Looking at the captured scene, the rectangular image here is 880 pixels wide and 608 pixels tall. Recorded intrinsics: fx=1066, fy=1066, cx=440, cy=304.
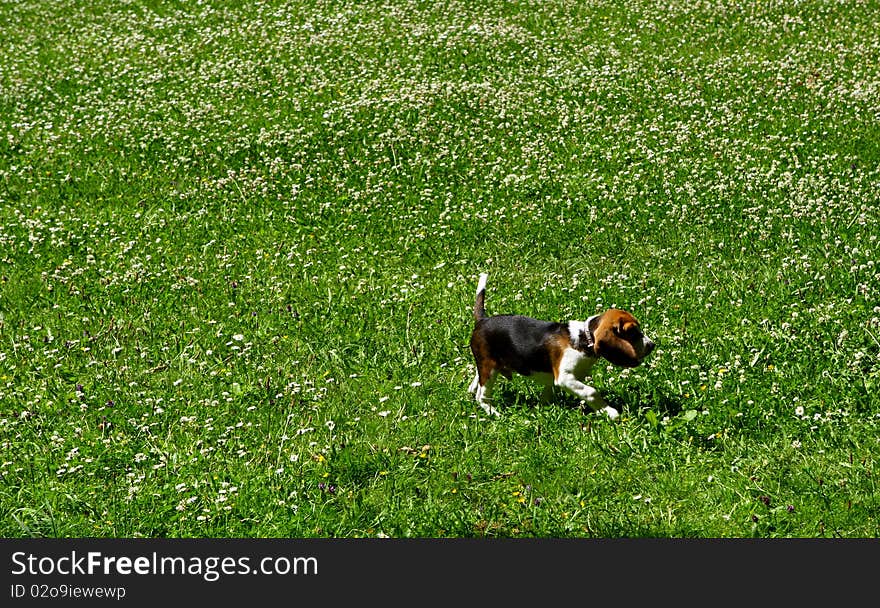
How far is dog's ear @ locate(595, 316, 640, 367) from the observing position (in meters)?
8.50

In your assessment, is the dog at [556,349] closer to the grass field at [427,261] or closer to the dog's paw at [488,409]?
the dog's paw at [488,409]

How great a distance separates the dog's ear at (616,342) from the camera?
27.9ft

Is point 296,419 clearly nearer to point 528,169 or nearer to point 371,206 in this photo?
point 371,206

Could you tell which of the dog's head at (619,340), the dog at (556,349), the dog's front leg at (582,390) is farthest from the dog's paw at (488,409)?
the dog's head at (619,340)

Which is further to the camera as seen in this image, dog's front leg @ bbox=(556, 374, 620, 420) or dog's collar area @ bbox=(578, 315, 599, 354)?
dog's front leg @ bbox=(556, 374, 620, 420)

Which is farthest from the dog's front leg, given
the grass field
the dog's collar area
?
the dog's collar area

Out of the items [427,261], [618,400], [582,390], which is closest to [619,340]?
[582,390]

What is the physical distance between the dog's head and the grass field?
0.59m

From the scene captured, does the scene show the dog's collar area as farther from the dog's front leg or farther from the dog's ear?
the dog's front leg

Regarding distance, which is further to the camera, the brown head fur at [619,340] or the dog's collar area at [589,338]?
the dog's collar area at [589,338]

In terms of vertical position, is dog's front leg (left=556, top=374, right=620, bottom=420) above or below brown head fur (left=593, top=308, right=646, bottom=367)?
below

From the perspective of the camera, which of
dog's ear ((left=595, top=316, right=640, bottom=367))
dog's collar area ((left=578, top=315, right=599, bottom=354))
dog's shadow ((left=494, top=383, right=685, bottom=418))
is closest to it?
dog's ear ((left=595, top=316, right=640, bottom=367))

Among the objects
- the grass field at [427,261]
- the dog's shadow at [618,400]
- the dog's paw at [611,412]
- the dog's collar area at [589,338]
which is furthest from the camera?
the dog's shadow at [618,400]

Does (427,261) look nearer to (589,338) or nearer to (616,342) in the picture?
(589,338)
